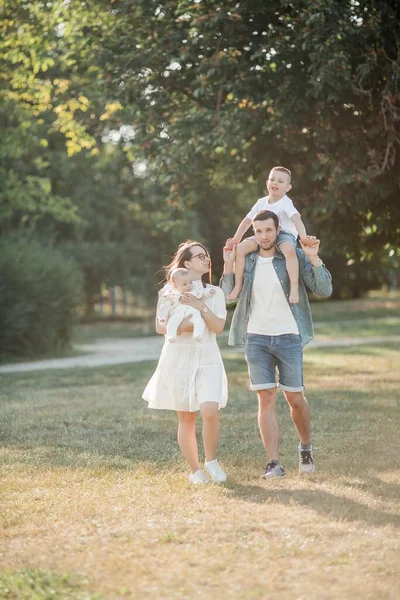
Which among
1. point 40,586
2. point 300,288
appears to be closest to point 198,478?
point 300,288

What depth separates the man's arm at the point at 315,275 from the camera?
21.1 ft

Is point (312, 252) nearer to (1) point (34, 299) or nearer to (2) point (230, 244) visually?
(2) point (230, 244)

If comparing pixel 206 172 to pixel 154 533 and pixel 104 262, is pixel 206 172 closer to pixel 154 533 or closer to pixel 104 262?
pixel 154 533

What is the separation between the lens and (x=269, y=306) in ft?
21.2

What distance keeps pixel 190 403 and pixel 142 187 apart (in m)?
25.9

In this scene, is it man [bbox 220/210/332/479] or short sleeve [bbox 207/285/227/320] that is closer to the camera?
short sleeve [bbox 207/285/227/320]

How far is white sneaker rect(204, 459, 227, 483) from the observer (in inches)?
248

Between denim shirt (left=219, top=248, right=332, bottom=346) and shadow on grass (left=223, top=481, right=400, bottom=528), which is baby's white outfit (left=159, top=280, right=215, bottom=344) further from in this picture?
shadow on grass (left=223, top=481, right=400, bottom=528)

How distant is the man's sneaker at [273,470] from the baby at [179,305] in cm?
102

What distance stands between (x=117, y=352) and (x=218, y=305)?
1244 cm

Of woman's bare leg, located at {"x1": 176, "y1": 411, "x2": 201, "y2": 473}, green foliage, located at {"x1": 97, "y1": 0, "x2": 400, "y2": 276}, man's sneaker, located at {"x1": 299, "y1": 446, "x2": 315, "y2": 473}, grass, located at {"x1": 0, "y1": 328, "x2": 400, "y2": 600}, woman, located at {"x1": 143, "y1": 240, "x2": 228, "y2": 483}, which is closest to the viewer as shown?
grass, located at {"x1": 0, "y1": 328, "x2": 400, "y2": 600}

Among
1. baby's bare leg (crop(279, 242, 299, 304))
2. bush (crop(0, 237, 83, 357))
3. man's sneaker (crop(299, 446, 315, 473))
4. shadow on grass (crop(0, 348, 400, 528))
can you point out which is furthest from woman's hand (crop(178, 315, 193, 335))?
bush (crop(0, 237, 83, 357))

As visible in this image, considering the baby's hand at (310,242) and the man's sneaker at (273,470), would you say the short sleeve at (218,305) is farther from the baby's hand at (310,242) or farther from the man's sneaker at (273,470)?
the man's sneaker at (273,470)

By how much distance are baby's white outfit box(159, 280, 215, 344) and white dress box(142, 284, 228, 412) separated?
0.16 feet
